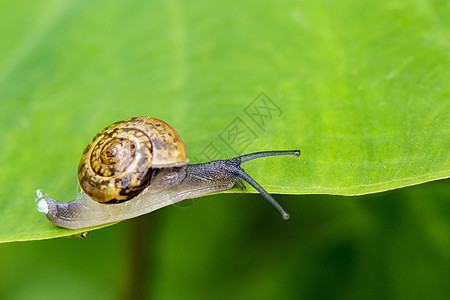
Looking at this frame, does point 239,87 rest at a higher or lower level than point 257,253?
higher

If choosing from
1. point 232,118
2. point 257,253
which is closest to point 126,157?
point 232,118

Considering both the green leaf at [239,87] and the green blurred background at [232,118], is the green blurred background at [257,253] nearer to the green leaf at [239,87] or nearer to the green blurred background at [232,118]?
the green blurred background at [232,118]

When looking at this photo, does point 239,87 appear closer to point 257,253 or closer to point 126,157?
point 126,157

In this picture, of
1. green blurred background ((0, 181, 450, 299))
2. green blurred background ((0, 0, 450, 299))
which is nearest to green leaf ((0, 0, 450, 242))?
green blurred background ((0, 0, 450, 299))

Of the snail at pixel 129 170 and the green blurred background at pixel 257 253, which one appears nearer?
the snail at pixel 129 170

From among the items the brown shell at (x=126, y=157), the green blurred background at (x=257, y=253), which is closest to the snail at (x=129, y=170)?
the brown shell at (x=126, y=157)

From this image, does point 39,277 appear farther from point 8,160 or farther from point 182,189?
point 182,189
